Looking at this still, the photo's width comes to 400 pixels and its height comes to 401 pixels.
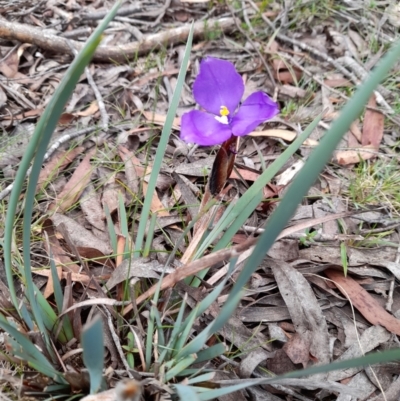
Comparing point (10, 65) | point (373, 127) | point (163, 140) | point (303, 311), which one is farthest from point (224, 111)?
point (10, 65)

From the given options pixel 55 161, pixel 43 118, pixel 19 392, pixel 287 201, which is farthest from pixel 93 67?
pixel 287 201

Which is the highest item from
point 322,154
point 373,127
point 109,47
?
point 322,154

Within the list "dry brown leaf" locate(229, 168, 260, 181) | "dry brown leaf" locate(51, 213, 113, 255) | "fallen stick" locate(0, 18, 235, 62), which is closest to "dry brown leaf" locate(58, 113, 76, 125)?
"fallen stick" locate(0, 18, 235, 62)

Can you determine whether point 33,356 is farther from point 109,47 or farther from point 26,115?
point 109,47

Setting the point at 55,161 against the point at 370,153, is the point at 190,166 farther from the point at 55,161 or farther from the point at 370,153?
the point at 370,153

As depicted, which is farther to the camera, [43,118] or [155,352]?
[155,352]

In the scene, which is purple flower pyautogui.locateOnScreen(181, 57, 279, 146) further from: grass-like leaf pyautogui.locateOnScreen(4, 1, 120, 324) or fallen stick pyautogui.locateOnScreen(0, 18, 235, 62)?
fallen stick pyautogui.locateOnScreen(0, 18, 235, 62)
